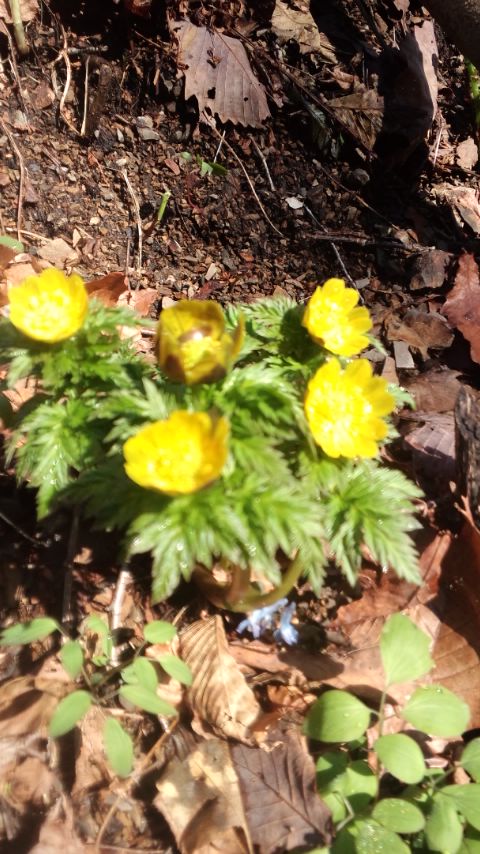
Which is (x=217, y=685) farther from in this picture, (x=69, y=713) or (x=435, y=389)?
(x=435, y=389)

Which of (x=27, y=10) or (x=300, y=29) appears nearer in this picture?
(x=27, y=10)

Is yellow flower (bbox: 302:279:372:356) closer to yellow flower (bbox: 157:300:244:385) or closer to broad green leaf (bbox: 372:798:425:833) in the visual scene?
yellow flower (bbox: 157:300:244:385)

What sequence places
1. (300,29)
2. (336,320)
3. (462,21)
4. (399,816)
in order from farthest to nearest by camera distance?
(300,29)
(462,21)
(336,320)
(399,816)

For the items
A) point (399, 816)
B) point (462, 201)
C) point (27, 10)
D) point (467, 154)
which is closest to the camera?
point (399, 816)

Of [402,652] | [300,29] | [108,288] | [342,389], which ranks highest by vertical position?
[300,29]

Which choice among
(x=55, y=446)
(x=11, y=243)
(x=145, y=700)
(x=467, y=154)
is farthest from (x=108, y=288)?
(x=467, y=154)

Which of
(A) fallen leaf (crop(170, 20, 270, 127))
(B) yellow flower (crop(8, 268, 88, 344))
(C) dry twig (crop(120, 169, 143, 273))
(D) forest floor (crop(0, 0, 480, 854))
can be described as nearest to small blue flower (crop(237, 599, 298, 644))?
(D) forest floor (crop(0, 0, 480, 854))

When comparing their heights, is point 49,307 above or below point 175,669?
above

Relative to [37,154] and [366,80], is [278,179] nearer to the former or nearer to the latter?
[366,80]
